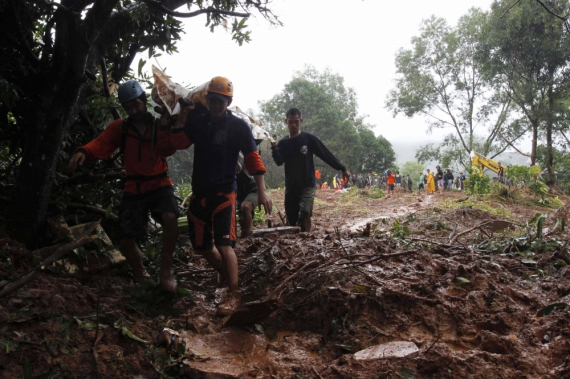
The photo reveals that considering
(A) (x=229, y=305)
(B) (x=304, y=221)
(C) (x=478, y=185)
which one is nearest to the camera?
(A) (x=229, y=305)

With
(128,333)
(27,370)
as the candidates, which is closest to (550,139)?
(128,333)

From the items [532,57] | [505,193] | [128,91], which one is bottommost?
[505,193]

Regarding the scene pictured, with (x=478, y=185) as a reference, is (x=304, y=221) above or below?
below

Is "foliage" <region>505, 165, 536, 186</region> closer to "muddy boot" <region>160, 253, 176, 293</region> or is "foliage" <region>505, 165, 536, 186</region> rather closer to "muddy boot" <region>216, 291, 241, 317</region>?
"muddy boot" <region>216, 291, 241, 317</region>

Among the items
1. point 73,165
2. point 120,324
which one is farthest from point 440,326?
Result: point 73,165

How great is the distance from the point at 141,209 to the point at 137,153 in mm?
474

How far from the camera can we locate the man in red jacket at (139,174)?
3.59 m

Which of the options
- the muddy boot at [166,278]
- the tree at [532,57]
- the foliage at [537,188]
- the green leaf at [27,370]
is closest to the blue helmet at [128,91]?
the muddy boot at [166,278]

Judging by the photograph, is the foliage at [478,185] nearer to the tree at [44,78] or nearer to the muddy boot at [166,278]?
the tree at [44,78]

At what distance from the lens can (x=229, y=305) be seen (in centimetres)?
330

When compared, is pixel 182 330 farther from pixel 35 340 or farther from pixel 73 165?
pixel 73 165

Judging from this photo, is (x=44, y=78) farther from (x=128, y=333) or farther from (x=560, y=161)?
(x=560, y=161)

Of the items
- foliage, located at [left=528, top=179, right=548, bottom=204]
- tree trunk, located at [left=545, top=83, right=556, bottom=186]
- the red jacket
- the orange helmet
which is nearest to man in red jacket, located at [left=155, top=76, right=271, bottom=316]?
the orange helmet

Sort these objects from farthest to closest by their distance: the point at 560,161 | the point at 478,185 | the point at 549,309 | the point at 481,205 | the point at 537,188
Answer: the point at 560,161
the point at 478,185
the point at 537,188
the point at 481,205
the point at 549,309
